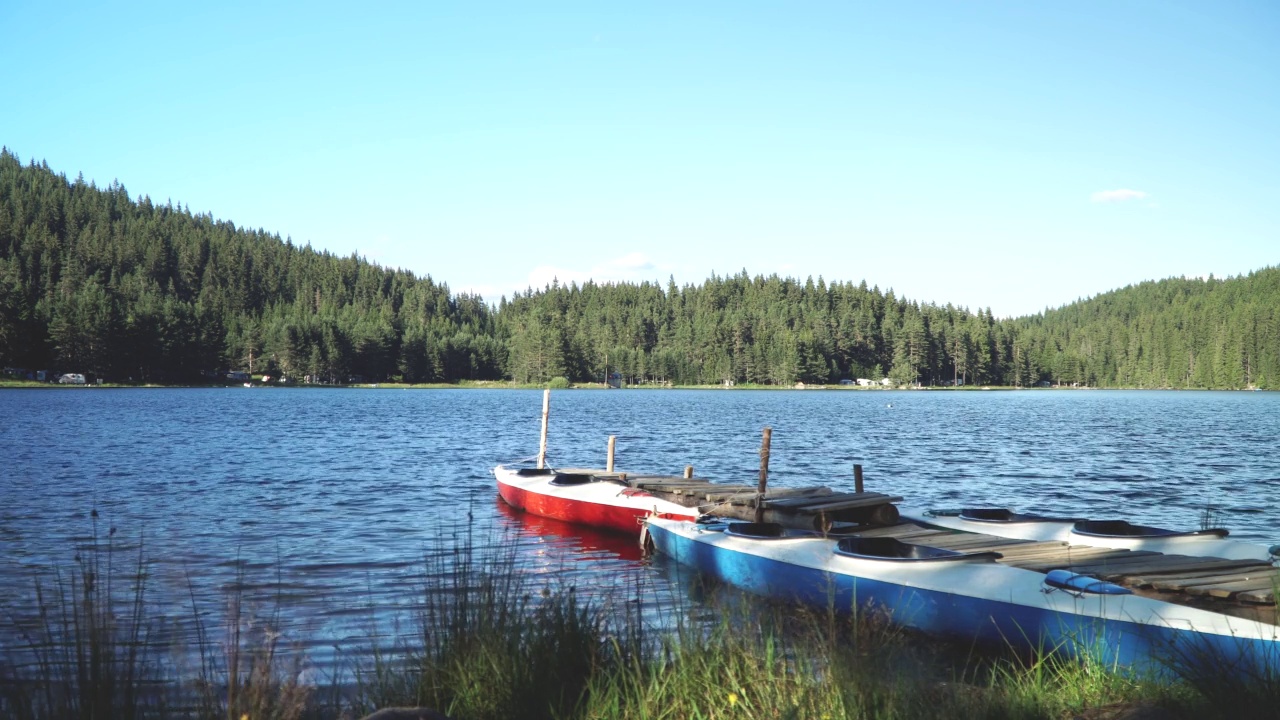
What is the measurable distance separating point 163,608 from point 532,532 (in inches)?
327

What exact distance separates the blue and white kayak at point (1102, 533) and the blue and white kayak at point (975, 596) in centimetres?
257

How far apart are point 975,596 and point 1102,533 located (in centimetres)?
400

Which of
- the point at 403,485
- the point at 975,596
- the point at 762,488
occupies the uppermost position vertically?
the point at 762,488

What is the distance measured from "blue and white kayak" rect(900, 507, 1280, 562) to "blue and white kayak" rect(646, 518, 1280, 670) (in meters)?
2.57

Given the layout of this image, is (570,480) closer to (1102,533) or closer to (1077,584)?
(1102,533)

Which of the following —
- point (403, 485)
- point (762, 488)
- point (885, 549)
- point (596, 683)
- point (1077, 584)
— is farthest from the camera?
point (403, 485)

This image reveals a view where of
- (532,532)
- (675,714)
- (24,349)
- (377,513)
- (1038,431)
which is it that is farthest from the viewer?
(24,349)

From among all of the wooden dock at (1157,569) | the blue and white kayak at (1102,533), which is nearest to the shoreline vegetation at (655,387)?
the blue and white kayak at (1102,533)

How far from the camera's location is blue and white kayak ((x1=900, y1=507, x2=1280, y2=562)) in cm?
1184

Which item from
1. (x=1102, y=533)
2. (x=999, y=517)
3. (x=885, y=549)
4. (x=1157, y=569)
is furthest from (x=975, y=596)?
(x=999, y=517)

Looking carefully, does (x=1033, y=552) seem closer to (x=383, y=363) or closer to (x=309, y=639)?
(x=309, y=639)

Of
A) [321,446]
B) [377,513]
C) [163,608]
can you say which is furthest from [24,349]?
[163,608]

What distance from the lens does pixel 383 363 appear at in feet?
516

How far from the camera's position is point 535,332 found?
161500 millimetres
